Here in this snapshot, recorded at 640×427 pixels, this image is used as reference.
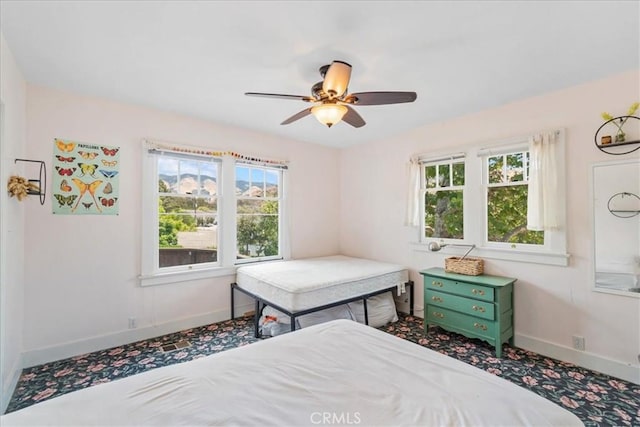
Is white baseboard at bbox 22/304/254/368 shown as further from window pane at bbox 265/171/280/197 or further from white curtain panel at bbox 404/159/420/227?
→ white curtain panel at bbox 404/159/420/227

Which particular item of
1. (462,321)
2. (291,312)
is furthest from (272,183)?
(462,321)

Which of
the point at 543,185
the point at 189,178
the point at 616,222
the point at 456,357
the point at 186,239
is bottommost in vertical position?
the point at 456,357

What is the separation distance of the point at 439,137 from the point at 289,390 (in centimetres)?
342

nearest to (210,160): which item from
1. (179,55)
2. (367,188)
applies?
(179,55)

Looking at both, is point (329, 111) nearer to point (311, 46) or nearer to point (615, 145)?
point (311, 46)

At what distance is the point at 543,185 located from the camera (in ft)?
9.11

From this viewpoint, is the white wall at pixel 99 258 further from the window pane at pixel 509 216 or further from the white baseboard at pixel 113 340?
the window pane at pixel 509 216

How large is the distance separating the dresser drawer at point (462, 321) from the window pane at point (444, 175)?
1.53 metres

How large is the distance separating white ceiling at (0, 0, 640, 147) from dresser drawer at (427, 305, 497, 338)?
2223mm

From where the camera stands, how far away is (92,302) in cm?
288

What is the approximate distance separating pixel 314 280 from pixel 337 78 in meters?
1.99

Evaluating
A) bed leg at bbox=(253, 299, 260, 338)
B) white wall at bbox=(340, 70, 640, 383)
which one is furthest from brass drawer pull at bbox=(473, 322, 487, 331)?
bed leg at bbox=(253, 299, 260, 338)

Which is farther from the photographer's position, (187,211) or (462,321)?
(187,211)

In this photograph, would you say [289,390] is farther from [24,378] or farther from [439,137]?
[439,137]
